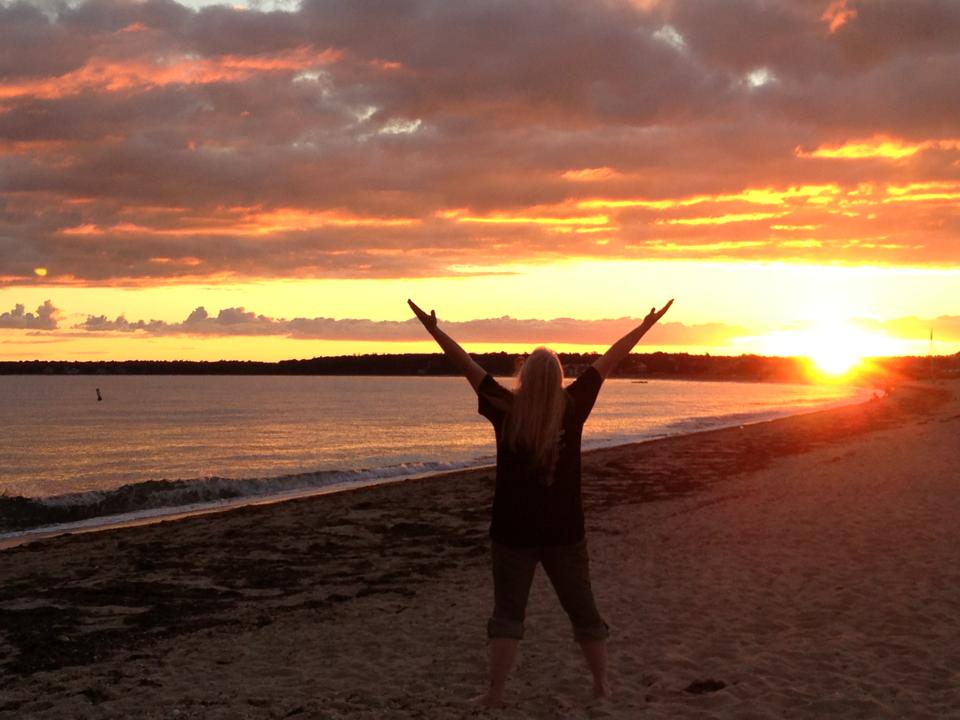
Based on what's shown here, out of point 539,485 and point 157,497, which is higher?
point 539,485

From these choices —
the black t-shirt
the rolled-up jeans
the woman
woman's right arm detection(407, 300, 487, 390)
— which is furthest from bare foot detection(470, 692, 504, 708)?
woman's right arm detection(407, 300, 487, 390)

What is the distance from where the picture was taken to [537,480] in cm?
509

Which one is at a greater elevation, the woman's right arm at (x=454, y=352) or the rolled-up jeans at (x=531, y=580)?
the woman's right arm at (x=454, y=352)

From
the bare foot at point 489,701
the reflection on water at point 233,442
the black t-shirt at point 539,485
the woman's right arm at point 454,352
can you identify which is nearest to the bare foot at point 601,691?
the bare foot at point 489,701

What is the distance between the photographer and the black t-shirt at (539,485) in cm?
510

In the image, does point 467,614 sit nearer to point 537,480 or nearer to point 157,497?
point 537,480

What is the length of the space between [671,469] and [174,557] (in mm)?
14830

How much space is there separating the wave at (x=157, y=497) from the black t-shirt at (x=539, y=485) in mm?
17081

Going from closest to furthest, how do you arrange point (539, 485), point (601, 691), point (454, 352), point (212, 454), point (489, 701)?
point (539, 485) < point (454, 352) < point (489, 701) < point (601, 691) < point (212, 454)

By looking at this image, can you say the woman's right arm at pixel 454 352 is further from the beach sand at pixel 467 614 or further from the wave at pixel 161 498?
the wave at pixel 161 498

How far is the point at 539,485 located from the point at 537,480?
0.03 meters

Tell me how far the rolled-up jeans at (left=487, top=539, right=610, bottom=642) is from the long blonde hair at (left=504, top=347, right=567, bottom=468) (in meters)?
0.57

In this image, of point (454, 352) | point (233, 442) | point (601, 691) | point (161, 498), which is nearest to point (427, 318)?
point (454, 352)

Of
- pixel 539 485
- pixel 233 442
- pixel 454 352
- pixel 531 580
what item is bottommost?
pixel 233 442
